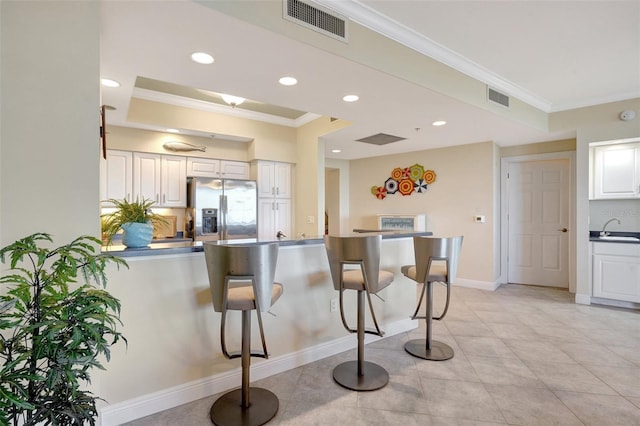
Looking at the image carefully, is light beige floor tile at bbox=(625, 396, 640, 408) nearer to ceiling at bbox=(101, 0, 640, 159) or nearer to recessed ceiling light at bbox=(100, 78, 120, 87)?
ceiling at bbox=(101, 0, 640, 159)

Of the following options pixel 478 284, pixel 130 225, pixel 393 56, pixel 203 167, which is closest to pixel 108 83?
pixel 130 225

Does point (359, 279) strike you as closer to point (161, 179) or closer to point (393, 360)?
point (393, 360)

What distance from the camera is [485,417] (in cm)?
184

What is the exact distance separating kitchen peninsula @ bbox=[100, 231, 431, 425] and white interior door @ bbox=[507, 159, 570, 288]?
13.5ft

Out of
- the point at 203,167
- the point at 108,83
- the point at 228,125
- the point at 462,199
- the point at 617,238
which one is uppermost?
the point at 228,125

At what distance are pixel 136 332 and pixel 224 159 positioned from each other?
3.29m

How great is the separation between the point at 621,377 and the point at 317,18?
339cm

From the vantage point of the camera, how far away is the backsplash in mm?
4152

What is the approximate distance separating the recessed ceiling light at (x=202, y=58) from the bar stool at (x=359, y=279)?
1552 mm

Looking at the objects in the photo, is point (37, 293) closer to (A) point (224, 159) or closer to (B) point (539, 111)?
(A) point (224, 159)

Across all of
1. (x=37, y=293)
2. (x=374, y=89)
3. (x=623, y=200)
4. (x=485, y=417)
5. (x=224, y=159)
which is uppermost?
(x=374, y=89)

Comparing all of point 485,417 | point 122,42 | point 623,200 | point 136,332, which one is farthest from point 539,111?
point 136,332

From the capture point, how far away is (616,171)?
13.5 ft

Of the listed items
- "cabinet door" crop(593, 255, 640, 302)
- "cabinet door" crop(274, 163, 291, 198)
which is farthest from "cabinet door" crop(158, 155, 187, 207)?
"cabinet door" crop(593, 255, 640, 302)
